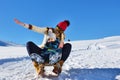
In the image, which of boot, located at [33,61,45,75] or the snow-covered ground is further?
the snow-covered ground

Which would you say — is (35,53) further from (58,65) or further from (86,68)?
(86,68)

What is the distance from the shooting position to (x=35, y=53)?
10.7 metres

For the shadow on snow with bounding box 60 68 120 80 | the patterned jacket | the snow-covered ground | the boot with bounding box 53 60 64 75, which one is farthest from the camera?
the snow-covered ground

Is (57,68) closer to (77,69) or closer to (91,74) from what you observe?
(91,74)

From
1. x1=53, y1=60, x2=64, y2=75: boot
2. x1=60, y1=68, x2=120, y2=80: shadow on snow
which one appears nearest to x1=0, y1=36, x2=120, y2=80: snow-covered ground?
x1=60, y1=68, x2=120, y2=80: shadow on snow

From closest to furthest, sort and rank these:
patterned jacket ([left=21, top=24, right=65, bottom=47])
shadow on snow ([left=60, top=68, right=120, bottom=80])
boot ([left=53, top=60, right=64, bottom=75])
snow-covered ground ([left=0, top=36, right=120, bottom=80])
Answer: patterned jacket ([left=21, top=24, right=65, bottom=47]), boot ([left=53, top=60, right=64, bottom=75]), shadow on snow ([left=60, top=68, right=120, bottom=80]), snow-covered ground ([left=0, top=36, right=120, bottom=80])

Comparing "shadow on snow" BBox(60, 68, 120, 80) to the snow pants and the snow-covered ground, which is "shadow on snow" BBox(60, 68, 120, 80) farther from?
the snow pants

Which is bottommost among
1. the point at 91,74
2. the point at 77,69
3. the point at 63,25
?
the point at 91,74

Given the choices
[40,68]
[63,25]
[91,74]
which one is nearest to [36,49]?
[40,68]

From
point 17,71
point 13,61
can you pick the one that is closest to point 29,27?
point 17,71

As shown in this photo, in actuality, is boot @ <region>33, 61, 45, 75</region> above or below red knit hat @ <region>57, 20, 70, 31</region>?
below

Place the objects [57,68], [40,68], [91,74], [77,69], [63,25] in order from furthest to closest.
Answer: [77,69] < [91,74] < [63,25] < [57,68] < [40,68]

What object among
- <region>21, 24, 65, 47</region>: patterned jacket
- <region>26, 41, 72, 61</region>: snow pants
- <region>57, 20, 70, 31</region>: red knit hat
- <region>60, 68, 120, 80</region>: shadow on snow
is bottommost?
<region>60, 68, 120, 80</region>: shadow on snow

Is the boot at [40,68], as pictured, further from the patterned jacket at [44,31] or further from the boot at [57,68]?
the patterned jacket at [44,31]
